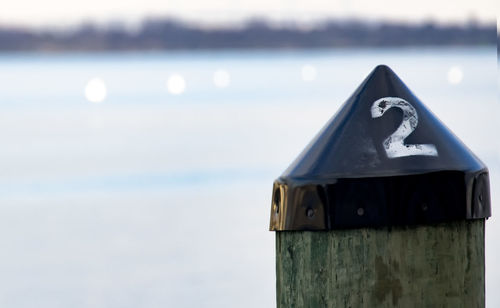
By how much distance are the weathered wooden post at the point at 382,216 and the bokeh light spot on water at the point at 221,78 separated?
66.0 metres

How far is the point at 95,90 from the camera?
62.9m

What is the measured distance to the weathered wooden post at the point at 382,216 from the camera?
1.92 m

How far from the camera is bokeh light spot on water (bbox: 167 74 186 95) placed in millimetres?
58469

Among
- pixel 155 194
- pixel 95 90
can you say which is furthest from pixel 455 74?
pixel 155 194

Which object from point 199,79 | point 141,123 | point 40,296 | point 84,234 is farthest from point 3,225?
point 199,79

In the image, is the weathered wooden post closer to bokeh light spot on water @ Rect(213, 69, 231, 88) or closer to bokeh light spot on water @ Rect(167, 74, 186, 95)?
bokeh light spot on water @ Rect(167, 74, 186, 95)

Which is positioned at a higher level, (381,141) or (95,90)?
(95,90)

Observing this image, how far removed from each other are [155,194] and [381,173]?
45.1 feet

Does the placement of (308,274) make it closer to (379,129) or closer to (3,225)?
(379,129)

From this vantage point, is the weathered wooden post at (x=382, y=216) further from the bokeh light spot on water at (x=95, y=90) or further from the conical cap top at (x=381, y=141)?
the bokeh light spot on water at (x=95, y=90)

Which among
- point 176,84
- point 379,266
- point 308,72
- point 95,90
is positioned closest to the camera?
point 379,266

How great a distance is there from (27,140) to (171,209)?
52.1 feet

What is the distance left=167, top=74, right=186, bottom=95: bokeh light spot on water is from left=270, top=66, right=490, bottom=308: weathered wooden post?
54165mm

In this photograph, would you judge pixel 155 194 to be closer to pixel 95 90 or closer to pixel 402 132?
pixel 402 132
